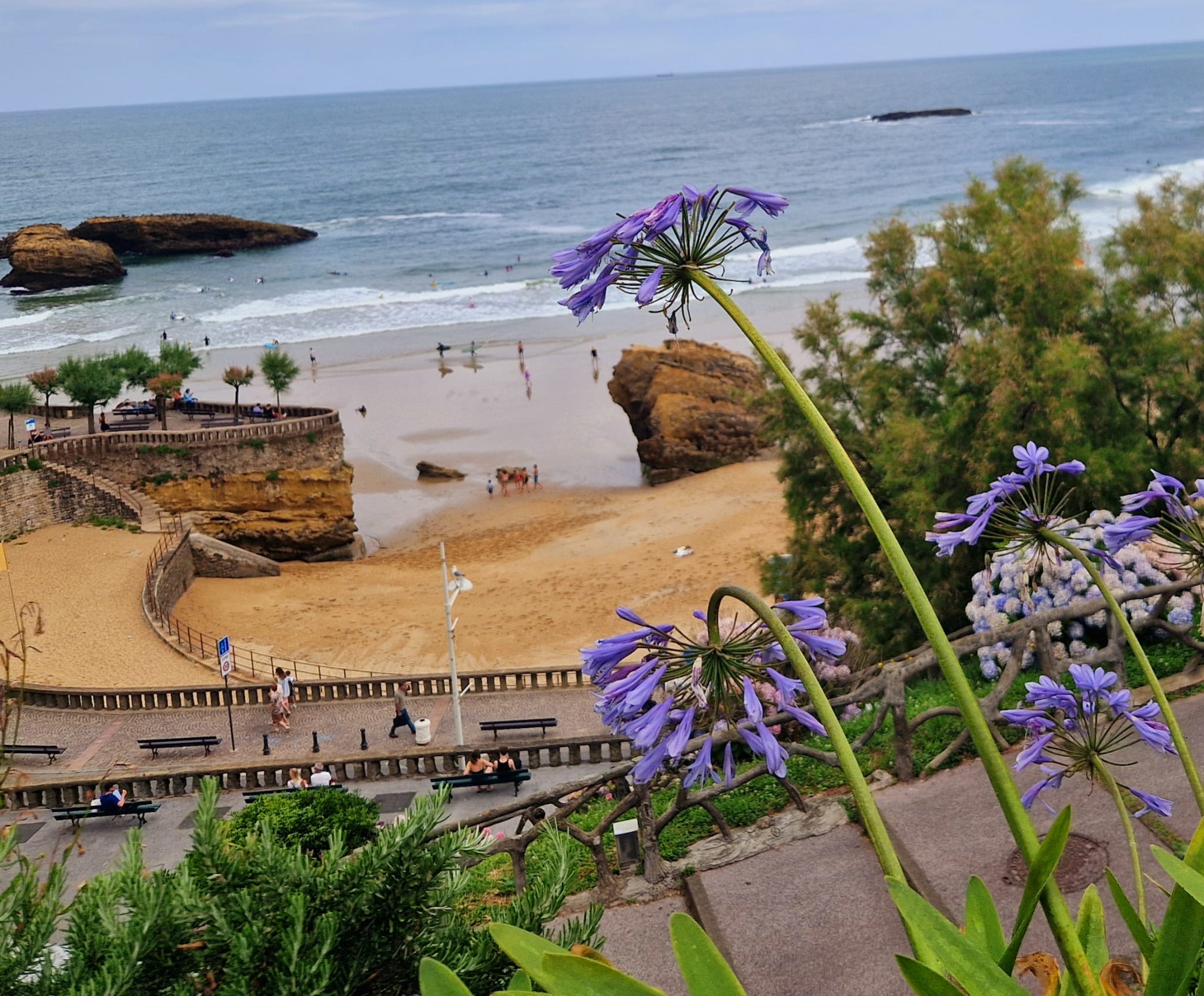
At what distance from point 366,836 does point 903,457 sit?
11264 mm

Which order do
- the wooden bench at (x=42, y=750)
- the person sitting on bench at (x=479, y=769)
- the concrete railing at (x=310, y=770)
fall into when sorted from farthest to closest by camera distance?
the wooden bench at (x=42, y=750), the concrete railing at (x=310, y=770), the person sitting on bench at (x=479, y=769)

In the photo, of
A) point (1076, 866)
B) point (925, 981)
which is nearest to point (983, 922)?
point (925, 981)

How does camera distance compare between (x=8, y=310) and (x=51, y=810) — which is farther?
(x=8, y=310)

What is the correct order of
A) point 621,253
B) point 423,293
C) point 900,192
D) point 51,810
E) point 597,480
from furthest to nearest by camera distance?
point 900,192, point 423,293, point 597,480, point 51,810, point 621,253

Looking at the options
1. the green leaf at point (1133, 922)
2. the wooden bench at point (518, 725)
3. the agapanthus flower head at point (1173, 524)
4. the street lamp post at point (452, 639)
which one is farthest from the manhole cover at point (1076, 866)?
the wooden bench at point (518, 725)

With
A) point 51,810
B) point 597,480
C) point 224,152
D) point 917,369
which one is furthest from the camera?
point 224,152

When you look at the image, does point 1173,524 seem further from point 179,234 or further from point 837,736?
point 179,234

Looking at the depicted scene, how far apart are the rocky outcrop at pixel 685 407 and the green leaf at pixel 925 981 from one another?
139 ft

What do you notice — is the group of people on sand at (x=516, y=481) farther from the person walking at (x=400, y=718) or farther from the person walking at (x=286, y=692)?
the person walking at (x=400, y=718)

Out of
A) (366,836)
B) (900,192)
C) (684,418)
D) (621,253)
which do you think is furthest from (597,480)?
(900,192)

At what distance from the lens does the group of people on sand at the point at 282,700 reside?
23.0 metres

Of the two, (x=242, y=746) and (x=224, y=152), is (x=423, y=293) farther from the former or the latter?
(x=224, y=152)

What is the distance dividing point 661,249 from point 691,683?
1.36m

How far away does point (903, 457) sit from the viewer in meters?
19.3
